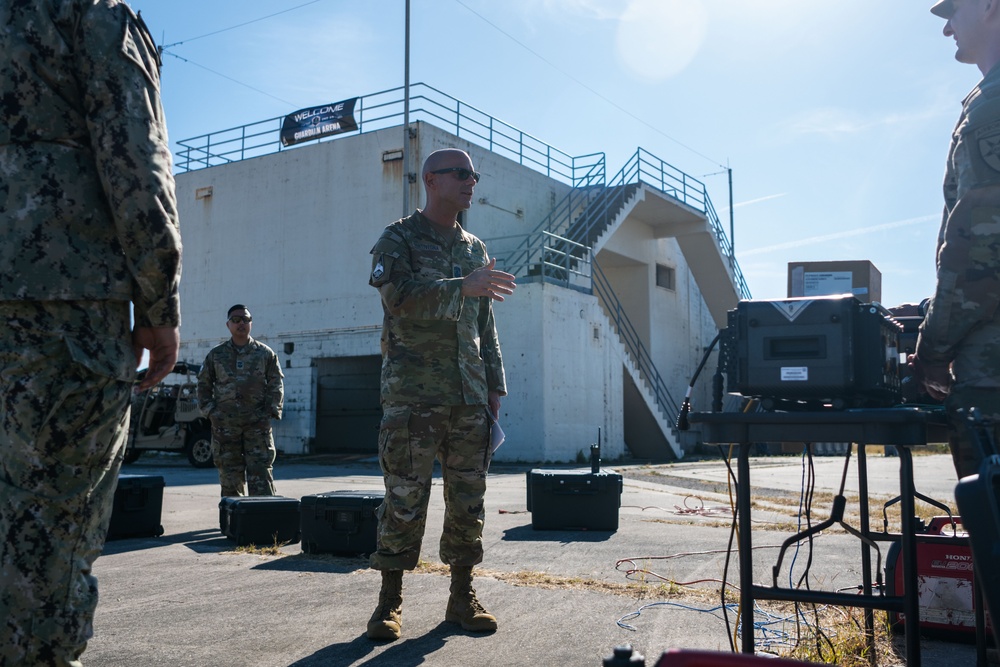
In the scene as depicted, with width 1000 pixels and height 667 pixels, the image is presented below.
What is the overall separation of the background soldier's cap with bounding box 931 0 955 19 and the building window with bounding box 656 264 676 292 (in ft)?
71.2

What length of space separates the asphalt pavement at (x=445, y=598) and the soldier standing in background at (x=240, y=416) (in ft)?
1.92

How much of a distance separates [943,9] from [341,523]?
395cm

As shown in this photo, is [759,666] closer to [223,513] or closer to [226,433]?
[223,513]

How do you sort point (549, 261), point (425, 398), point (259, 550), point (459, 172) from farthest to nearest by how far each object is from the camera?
1. point (549, 261)
2. point (259, 550)
3. point (459, 172)
4. point (425, 398)

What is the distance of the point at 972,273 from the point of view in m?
2.56

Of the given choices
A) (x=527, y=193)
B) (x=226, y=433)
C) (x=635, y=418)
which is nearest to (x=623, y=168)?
(x=527, y=193)

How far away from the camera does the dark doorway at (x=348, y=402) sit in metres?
20.2

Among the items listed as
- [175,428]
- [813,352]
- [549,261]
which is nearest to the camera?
[813,352]

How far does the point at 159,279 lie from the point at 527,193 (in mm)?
20101

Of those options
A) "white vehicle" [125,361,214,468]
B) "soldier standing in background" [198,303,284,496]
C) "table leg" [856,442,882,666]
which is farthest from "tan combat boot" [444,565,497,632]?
"white vehicle" [125,361,214,468]

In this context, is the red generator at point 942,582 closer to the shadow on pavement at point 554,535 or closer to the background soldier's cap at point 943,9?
the background soldier's cap at point 943,9

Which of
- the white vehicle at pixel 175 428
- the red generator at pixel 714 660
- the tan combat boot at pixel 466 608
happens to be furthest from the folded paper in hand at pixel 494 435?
the white vehicle at pixel 175 428

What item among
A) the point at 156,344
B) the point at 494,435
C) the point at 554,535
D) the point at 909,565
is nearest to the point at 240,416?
the point at 554,535

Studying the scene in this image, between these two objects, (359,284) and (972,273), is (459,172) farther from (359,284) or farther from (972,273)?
(359,284)
